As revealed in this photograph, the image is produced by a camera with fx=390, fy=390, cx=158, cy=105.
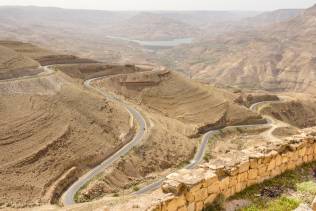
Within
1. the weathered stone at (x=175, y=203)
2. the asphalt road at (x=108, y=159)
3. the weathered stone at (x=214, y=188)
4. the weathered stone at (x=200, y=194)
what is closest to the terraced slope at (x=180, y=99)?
the asphalt road at (x=108, y=159)

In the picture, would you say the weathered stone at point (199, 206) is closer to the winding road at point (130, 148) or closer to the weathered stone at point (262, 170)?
the weathered stone at point (262, 170)

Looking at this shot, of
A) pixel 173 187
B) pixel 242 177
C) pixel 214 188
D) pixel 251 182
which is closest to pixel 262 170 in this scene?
pixel 251 182

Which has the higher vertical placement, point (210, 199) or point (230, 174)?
point (230, 174)

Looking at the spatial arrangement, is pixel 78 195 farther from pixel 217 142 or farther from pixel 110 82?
pixel 110 82

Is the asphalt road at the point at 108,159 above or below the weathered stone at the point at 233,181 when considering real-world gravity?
below

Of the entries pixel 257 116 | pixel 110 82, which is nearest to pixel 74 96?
pixel 110 82

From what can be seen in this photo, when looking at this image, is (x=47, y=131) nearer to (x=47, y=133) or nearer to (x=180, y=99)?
(x=47, y=133)
